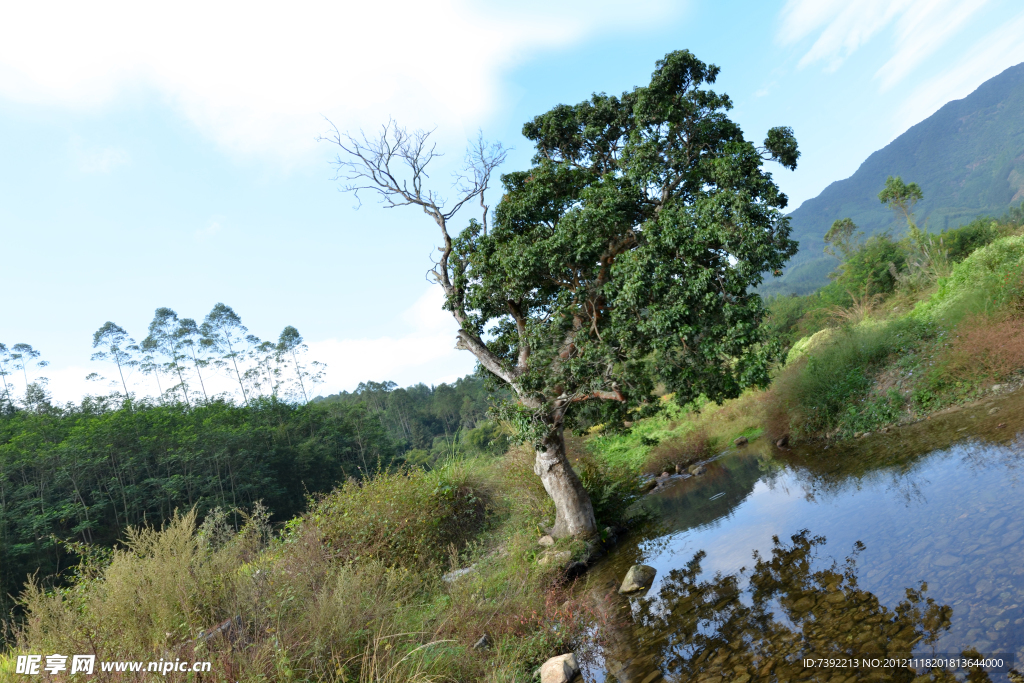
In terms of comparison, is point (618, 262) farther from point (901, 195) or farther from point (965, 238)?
point (965, 238)

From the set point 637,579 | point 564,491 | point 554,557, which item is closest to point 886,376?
point 564,491

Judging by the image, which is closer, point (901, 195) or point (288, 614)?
point (288, 614)

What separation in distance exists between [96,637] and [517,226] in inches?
371

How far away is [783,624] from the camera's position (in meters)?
5.69

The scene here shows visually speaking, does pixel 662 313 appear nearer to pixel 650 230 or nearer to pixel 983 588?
pixel 650 230

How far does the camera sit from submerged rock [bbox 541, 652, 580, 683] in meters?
5.74

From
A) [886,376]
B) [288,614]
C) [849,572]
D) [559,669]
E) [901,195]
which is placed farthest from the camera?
[901,195]

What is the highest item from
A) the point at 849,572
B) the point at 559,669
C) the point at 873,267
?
the point at 873,267

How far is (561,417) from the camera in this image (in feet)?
36.1

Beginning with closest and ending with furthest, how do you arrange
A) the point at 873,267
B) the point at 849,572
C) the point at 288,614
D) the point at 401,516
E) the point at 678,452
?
1. the point at 288,614
2. the point at 849,572
3. the point at 401,516
4. the point at 678,452
5. the point at 873,267

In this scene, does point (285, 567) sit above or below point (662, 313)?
below

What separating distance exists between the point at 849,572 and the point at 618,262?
562 cm

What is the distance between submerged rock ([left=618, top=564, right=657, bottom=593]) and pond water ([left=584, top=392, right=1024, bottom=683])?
175 mm

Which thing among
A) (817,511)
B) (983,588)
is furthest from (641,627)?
(817,511)
